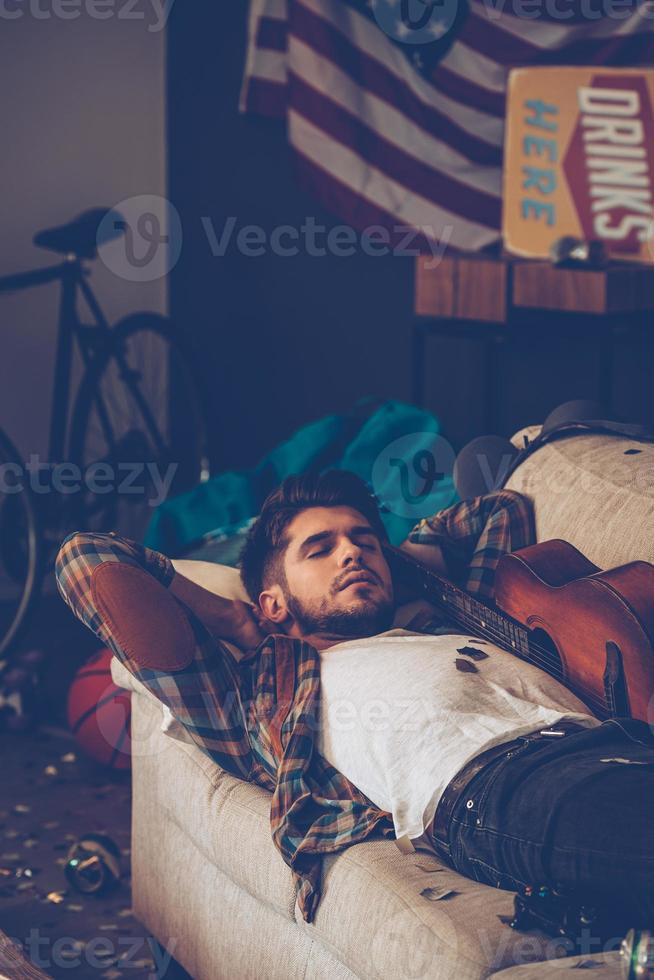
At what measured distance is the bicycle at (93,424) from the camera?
354cm

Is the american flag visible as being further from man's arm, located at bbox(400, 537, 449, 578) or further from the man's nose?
the man's nose

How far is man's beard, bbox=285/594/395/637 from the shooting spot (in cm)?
190

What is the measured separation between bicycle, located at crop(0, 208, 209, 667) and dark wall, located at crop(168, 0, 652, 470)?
6.7 inches

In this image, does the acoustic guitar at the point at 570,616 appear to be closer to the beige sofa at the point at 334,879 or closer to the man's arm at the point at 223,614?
the beige sofa at the point at 334,879

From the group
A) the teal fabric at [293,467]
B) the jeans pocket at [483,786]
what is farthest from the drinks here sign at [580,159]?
the jeans pocket at [483,786]

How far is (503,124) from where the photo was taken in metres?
Answer: 3.66

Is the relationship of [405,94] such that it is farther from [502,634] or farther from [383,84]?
[502,634]

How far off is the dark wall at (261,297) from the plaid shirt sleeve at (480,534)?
167 cm

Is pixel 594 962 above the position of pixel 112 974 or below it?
above

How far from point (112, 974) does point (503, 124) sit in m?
2.52

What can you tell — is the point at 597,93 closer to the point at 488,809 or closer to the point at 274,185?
the point at 274,185

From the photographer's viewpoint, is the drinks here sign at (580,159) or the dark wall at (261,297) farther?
the dark wall at (261,297)

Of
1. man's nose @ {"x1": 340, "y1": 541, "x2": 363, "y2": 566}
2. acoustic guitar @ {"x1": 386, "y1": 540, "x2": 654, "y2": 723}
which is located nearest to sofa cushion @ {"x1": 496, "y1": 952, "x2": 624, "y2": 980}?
acoustic guitar @ {"x1": 386, "y1": 540, "x2": 654, "y2": 723}

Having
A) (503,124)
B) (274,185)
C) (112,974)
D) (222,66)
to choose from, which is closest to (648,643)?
(112,974)
